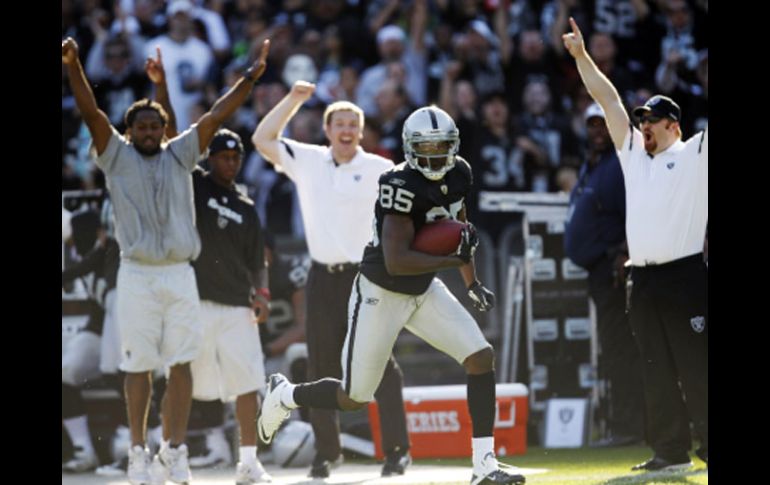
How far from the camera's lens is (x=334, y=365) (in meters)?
9.10

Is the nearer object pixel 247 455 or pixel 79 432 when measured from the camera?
pixel 247 455

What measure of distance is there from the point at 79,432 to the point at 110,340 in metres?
0.63

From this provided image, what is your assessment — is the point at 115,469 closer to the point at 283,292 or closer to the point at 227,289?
Answer: the point at 227,289

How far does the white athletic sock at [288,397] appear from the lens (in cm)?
817

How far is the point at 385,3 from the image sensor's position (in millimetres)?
14516

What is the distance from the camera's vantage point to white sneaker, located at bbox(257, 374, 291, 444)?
27.1 ft

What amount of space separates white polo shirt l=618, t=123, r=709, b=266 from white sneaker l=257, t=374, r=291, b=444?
2087mm

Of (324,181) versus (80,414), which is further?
(80,414)

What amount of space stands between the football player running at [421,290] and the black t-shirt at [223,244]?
4.60 ft

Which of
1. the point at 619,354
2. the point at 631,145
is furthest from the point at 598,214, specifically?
the point at 631,145

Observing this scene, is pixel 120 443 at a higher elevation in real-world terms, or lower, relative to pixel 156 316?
lower
